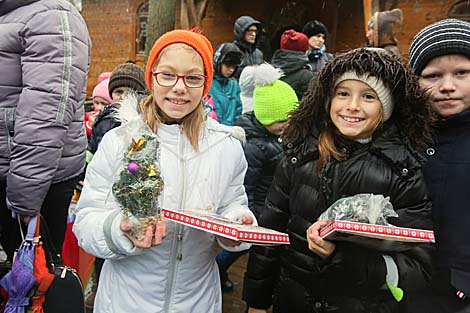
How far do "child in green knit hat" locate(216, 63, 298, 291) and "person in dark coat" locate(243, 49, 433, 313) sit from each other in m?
1.45

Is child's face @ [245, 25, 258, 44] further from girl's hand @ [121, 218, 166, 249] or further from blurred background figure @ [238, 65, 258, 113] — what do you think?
girl's hand @ [121, 218, 166, 249]

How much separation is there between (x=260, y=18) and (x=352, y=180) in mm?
9357

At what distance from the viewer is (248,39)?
19.6 ft

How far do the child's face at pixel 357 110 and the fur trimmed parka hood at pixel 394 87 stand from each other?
2.4 inches

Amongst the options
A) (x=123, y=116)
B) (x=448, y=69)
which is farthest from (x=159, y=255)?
(x=448, y=69)

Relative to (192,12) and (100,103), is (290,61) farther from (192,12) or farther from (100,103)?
(192,12)

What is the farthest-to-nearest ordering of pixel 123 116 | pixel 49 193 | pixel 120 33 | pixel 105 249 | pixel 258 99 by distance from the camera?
pixel 120 33
pixel 258 99
pixel 49 193
pixel 123 116
pixel 105 249

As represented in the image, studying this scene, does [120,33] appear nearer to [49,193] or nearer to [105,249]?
[49,193]

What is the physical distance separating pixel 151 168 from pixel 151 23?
5840 millimetres

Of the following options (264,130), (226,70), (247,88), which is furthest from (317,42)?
(264,130)

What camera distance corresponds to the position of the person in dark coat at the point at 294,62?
4703mm

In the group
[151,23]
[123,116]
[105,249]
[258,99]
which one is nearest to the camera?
[105,249]

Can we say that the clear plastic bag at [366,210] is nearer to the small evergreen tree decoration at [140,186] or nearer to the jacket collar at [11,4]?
the small evergreen tree decoration at [140,186]

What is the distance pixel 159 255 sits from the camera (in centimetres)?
184
